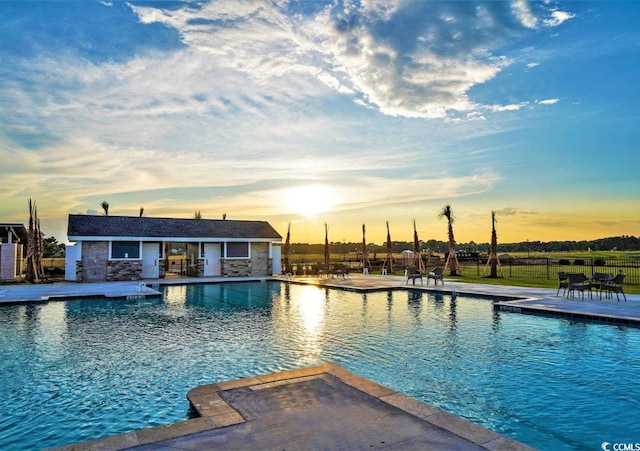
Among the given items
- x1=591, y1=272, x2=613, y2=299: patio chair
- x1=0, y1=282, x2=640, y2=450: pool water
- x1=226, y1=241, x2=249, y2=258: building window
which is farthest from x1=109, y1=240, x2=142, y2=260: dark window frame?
x1=591, y1=272, x2=613, y2=299: patio chair

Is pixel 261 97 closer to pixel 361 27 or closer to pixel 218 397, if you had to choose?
pixel 361 27

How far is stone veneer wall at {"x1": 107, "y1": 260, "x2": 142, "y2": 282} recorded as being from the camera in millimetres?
21750

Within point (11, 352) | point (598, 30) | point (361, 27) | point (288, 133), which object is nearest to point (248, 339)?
point (11, 352)

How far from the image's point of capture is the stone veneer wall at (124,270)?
21.8 metres

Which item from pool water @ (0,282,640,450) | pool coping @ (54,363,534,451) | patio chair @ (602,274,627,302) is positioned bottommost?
pool water @ (0,282,640,450)

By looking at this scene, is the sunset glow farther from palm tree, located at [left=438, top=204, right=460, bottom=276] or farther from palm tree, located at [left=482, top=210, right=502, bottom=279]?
palm tree, located at [left=438, top=204, right=460, bottom=276]

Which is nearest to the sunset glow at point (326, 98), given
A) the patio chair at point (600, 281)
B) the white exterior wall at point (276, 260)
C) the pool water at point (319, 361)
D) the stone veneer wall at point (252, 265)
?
the stone veneer wall at point (252, 265)

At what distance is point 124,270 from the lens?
22109 mm

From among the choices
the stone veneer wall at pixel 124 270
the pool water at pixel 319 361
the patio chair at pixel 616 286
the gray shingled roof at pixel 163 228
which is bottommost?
the pool water at pixel 319 361

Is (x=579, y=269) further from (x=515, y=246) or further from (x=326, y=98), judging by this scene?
(x=515, y=246)

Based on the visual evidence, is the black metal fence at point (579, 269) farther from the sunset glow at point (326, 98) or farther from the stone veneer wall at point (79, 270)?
the stone veneer wall at point (79, 270)

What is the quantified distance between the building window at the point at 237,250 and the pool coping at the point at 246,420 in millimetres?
20028

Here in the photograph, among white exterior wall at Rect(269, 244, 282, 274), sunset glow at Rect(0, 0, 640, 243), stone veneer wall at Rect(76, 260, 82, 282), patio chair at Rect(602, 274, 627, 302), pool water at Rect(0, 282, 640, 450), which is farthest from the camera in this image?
white exterior wall at Rect(269, 244, 282, 274)

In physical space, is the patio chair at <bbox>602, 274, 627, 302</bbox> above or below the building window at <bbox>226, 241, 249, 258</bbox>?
below
